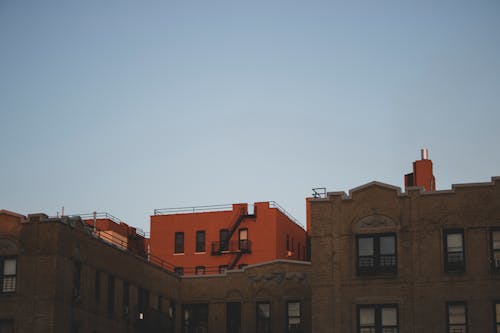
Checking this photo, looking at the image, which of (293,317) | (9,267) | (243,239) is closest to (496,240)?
(293,317)

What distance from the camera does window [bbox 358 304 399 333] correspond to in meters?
56.6

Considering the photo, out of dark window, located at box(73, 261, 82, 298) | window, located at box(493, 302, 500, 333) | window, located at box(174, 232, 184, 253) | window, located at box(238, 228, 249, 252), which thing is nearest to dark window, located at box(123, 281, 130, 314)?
dark window, located at box(73, 261, 82, 298)

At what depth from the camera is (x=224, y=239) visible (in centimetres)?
8962

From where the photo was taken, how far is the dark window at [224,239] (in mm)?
88875

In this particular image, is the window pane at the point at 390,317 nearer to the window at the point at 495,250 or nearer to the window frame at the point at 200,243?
the window at the point at 495,250

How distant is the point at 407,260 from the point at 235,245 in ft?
110

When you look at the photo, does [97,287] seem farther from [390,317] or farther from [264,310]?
[390,317]

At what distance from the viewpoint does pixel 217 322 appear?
7138 centimetres

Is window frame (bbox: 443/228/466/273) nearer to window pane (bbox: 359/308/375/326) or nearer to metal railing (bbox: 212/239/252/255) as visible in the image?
window pane (bbox: 359/308/375/326)

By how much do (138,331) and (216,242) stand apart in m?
24.0

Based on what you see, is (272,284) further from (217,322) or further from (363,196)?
(363,196)

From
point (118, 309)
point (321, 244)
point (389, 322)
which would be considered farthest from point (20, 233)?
point (389, 322)

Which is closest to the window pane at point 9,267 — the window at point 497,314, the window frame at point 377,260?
the window frame at point 377,260

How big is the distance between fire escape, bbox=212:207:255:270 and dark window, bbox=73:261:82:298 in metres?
30.0
